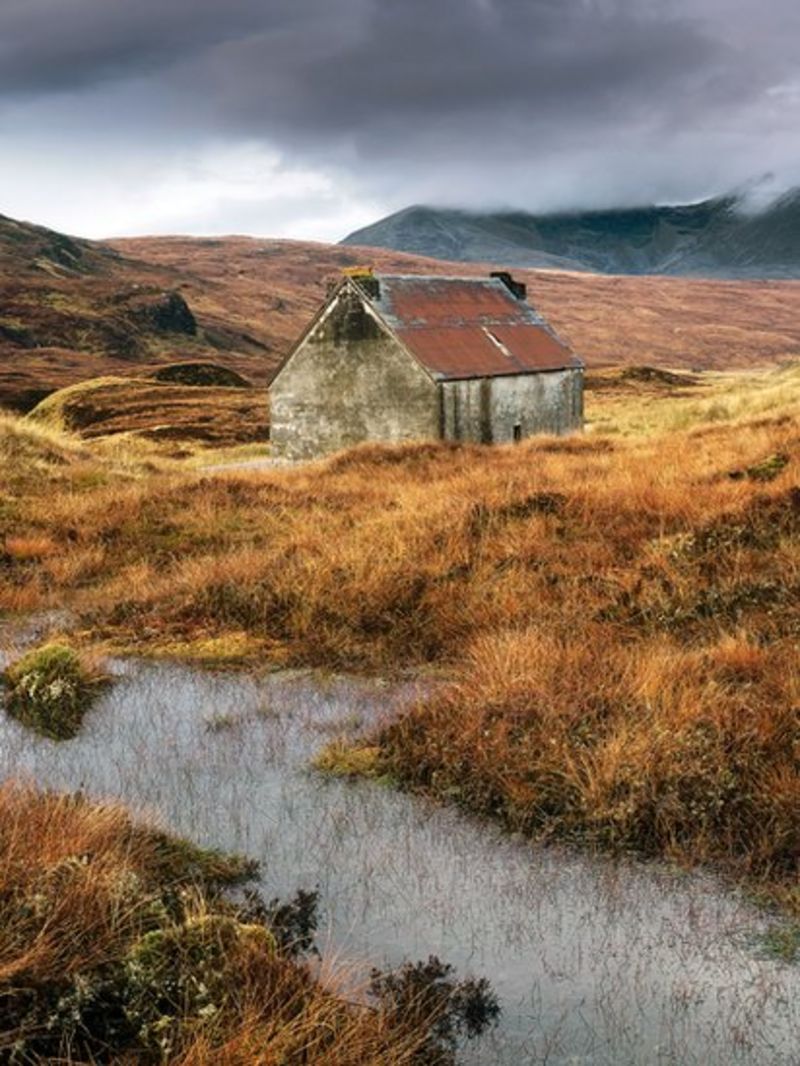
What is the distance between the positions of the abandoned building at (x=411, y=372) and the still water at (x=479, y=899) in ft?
79.5

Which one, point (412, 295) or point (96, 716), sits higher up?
point (412, 295)

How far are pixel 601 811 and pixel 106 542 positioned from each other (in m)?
10.1

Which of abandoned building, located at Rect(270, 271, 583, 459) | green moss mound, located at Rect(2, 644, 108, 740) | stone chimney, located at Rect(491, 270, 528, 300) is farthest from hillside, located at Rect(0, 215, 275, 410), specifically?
green moss mound, located at Rect(2, 644, 108, 740)

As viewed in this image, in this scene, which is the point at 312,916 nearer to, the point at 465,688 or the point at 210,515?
the point at 465,688

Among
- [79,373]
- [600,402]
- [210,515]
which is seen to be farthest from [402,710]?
[79,373]

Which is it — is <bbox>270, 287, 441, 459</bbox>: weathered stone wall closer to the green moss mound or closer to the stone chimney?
the stone chimney

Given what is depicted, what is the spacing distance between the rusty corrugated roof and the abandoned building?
5cm

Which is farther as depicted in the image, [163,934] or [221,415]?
[221,415]

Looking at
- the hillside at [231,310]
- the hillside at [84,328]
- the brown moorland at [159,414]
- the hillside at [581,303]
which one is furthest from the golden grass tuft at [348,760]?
the hillside at [581,303]

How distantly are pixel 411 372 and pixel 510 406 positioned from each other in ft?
13.5

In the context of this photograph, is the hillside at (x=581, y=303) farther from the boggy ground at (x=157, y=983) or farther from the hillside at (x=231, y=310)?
the boggy ground at (x=157, y=983)

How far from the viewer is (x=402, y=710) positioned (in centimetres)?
729

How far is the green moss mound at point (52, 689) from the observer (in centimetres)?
771

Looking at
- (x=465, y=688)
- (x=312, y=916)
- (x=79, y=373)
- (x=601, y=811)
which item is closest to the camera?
(x=312, y=916)
